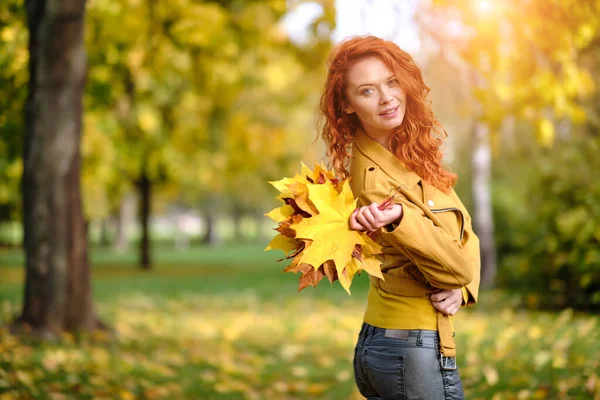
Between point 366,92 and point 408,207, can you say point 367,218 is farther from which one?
point 366,92

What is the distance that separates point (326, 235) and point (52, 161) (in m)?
5.67

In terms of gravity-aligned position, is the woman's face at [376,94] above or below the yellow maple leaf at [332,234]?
above

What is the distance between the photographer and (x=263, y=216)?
5590 millimetres

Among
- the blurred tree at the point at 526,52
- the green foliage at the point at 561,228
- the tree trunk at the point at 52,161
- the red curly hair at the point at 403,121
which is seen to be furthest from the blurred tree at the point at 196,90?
the red curly hair at the point at 403,121

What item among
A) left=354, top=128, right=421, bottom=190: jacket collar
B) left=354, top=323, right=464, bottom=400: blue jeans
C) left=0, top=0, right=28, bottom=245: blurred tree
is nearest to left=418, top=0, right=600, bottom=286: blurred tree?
left=354, top=128, right=421, bottom=190: jacket collar

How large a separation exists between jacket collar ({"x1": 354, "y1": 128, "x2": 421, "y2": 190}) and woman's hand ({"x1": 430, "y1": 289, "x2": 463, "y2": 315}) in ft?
1.16

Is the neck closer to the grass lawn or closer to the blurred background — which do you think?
the blurred background

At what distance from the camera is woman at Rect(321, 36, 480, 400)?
216cm

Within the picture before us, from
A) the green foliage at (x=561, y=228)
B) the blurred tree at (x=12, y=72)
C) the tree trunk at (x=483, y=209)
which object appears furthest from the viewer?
the tree trunk at (x=483, y=209)

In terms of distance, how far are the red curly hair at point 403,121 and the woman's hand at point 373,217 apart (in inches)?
11.3

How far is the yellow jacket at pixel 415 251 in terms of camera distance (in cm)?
206

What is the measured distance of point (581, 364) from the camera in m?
5.66

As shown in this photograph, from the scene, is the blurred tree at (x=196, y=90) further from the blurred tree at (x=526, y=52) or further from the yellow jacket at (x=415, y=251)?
the yellow jacket at (x=415, y=251)

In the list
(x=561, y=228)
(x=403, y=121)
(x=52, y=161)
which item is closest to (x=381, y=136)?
(x=403, y=121)
